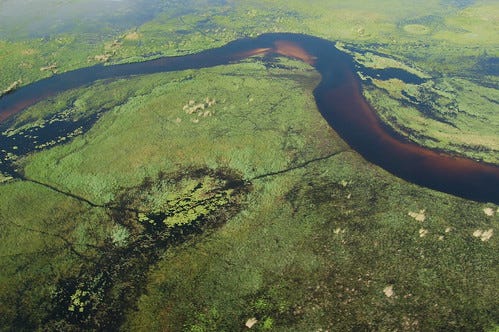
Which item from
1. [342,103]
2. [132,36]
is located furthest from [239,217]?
[132,36]

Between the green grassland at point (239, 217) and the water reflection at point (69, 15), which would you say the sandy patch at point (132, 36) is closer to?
the water reflection at point (69, 15)

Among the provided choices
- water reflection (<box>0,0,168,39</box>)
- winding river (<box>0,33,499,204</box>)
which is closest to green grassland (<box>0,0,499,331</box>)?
winding river (<box>0,33,499,204</box>)

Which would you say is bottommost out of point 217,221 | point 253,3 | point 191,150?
point 217,221

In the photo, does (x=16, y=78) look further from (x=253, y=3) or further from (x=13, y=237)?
(x=253, y=3)

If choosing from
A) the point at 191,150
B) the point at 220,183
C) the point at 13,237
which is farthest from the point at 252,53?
the point at 13,237

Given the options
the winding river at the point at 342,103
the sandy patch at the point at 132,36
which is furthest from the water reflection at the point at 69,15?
the winding river at the point at 342,103
